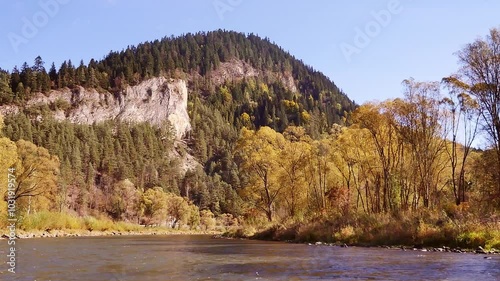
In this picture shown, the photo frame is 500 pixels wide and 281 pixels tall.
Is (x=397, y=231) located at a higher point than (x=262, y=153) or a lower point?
lower

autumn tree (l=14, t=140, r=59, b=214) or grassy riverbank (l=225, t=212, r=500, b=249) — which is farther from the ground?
autumn tree (l=14, t=140, r=59, b=214)

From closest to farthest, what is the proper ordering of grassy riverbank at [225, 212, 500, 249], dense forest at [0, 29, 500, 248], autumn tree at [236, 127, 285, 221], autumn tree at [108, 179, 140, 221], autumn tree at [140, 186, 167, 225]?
grassy riverbank at [225, 212, 500, 249] → dense forest at [0, 29, 500, 248] → autumn tree at [236, 127, 285, 221] → autumn tree at [140, 186, 167, 225] → autumn tree at [108, 179, 140, 221]

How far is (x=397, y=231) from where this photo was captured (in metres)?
33.1

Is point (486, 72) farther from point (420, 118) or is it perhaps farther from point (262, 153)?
point (262, 153)

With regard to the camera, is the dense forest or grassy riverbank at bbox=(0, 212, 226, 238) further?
grassy riverbank at bbox=(0, 212, 226, 238)

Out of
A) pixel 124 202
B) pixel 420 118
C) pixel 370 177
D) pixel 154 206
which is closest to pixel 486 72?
pixel 420 118

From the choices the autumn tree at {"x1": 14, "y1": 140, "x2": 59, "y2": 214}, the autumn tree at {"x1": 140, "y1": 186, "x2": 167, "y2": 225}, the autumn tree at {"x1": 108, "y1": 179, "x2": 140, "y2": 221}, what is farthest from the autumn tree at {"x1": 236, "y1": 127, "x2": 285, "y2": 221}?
the autumn tree at {"x1": 108, "y1": 179, "x2": 140, "y2": 221}

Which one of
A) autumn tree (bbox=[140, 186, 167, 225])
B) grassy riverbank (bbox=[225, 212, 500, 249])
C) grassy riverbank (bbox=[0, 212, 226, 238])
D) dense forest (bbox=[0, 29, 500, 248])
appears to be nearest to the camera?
grassy riverbank (bbox=[225, 212, 500, 249])

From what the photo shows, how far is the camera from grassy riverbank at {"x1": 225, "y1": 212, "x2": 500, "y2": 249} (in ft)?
89.3

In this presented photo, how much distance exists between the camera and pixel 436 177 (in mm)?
53625

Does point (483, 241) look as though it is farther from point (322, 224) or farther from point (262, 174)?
point (262, 174)

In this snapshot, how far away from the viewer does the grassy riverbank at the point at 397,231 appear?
2722 cm

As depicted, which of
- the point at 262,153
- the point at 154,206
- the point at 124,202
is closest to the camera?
the point at 262,153

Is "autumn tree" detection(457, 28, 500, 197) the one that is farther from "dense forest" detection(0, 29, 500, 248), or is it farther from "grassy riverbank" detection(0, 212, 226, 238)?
"grassy riverbank" detection(0, 212, 226, 238)
